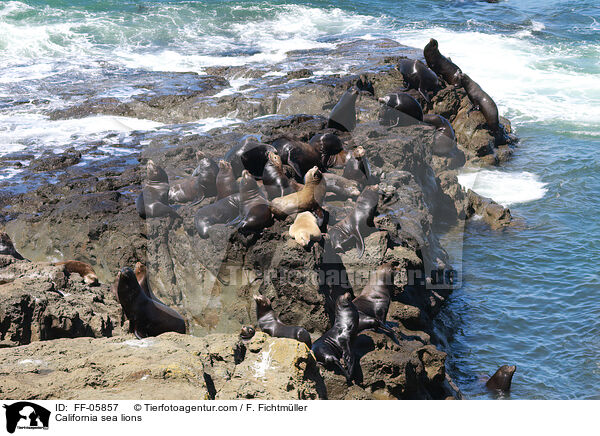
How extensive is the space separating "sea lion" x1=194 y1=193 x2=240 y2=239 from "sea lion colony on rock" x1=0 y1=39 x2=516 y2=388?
0.04 ft

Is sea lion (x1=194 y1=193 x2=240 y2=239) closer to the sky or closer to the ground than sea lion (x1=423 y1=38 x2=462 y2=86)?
closer to the ground

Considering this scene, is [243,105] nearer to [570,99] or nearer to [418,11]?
[570,99]

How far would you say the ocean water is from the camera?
8.80 meters

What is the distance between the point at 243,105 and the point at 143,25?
14.8 metres

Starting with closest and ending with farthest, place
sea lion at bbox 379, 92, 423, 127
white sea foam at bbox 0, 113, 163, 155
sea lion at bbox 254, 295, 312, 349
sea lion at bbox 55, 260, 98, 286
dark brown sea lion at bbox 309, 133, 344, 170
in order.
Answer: sea lion at bbox 254, 295, 312, 349 → sea lion at bbox 55, 260, 98, 286 → dark brown sea lion at bbox 309, 133, 344, 170 → sea lion at bbox 379, 92, 423, 127 → white sea foam at bbox 0, 113, 163, 155

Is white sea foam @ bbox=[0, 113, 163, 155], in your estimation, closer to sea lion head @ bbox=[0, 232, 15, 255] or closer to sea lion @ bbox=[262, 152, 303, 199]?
sea lion head @ bbox=[0, 232, 15, 255]

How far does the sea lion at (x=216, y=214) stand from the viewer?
8016 mm

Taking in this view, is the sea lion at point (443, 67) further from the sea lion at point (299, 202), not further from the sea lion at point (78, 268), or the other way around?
the sea lion at point (78, 268)

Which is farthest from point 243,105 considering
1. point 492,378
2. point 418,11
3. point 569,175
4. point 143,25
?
point 418,11

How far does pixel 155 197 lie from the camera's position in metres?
8.75

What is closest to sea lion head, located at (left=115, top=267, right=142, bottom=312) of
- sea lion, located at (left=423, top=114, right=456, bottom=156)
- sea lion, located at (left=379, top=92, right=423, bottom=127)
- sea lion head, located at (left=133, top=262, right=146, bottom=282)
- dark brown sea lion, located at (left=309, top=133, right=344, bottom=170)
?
sea lion head, located at (left=133, top=262, right=146, bottom=282)

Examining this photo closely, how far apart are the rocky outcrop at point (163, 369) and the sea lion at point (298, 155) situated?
454cm

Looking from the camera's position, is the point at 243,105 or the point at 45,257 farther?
the point at 243,105

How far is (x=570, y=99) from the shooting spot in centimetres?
1973
